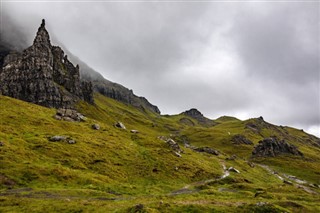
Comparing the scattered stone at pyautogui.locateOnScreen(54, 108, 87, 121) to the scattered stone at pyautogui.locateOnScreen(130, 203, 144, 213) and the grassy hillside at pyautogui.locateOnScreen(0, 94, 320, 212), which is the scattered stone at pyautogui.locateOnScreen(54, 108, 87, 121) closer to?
the grassy hillside at pyautogui.locateOnScreen(0, 94, 320, 212)

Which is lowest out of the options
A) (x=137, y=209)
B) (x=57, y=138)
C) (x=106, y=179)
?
(x=106, y=179)

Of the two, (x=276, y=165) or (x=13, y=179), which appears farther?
(x=276, y=165)

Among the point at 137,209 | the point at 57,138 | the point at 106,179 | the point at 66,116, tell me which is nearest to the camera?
the point at 137,209

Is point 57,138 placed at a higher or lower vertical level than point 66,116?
lower

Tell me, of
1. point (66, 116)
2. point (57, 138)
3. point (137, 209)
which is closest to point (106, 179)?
point (57, 138)

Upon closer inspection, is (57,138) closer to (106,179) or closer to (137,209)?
(106,179)

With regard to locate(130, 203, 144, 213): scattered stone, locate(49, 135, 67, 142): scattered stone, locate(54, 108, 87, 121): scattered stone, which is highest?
locate(54, 108, 87, 121): scattered stone

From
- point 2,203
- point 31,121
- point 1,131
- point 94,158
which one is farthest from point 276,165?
point 2,203

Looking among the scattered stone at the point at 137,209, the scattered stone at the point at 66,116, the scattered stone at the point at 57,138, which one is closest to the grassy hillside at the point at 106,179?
the scattered stone at the point at 137,209

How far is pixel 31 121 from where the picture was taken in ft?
A: 381

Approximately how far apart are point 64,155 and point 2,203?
40800 millimetres

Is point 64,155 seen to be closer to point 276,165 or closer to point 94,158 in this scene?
point 94,158

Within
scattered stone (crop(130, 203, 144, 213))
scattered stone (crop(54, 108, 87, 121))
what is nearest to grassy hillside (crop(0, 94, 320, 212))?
scattered stone (crop(130, 203, 144, 213))

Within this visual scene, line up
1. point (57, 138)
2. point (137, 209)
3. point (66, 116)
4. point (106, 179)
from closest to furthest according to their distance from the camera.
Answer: point (137, 209), point (106, 179), point (57, 138), point (66, 116)
